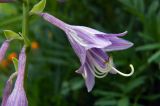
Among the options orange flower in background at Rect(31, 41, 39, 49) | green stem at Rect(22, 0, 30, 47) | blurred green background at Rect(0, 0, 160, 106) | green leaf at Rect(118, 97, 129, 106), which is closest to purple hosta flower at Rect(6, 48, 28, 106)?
green stem at Rect(22, 0, 30, 47)

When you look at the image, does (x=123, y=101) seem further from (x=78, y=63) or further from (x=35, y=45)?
(x=35, y=45)

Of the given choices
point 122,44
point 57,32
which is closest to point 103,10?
point 57,32

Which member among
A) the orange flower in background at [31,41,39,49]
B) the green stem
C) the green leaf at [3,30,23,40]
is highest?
the green stem

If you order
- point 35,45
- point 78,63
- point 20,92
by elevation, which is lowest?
point 35,45

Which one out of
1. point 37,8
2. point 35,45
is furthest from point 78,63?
point 37,8

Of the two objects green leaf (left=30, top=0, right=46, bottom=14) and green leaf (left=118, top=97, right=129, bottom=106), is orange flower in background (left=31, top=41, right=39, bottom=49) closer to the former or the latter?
green leaf (left=118, top=97, right=129, bottom=106)

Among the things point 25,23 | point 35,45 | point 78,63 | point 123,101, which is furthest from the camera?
point 35,45

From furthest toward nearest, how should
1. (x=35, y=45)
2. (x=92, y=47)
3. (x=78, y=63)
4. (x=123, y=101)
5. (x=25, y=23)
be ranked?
(x=35, y=45)
(x=78, y=63)
(x=123, y=101)
(x=25, y=23)
(x=92, y=47)
